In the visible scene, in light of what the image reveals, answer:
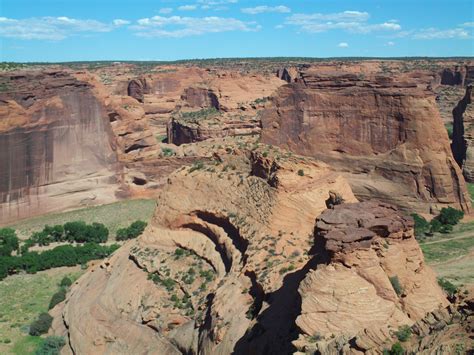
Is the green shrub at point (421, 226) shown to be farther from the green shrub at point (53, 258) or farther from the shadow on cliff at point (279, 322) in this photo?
the shadow on cliff at point (279, 322)

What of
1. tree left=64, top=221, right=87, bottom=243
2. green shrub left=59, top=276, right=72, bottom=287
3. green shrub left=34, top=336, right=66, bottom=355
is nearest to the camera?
green shrub left=34, top=336, right=66, bottom=355

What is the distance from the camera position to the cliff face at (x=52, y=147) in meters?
43.4

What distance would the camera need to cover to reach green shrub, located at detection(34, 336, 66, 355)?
79.2 ft

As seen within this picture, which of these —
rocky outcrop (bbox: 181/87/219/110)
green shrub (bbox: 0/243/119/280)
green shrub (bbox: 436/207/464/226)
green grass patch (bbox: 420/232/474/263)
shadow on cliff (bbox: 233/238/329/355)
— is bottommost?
green shrub (bbox: 0/243/119/280)

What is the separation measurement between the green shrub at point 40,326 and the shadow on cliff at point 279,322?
1364 cm

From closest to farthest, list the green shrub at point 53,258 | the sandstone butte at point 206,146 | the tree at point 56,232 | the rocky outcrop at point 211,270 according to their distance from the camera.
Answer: the rocky outcrop at point 211,270
the green shrub at point 53,258
the sandstone butte at point 206,146
the tree at point 56,232

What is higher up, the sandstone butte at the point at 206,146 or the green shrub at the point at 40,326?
the sandstone butte at the point at 206,146

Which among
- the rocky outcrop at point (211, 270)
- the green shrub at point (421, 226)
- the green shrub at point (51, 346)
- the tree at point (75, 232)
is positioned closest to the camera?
the rocky outcrop at point (211, 270)

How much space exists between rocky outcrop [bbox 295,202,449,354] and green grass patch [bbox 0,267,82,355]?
650 inches

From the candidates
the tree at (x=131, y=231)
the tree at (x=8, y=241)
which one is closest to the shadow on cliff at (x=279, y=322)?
the tree at (x=131, y=231)

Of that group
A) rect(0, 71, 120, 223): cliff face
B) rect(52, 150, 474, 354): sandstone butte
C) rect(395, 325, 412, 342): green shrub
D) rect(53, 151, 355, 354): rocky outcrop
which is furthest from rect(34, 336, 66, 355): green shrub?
rect(0, 71, 120, 223): cliff face

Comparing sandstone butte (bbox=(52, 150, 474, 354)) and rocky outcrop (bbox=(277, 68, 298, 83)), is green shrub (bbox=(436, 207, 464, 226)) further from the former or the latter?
rocky outcrop (bbox=(277, 68, 298, 83))

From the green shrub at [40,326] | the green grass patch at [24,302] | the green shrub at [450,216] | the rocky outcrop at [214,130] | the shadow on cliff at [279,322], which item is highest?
the rocky outcrop at [214,130]

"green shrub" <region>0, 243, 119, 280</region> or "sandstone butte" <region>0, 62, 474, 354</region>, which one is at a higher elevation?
"sandstone butte" <region>0, 62, 474, 354</region>
